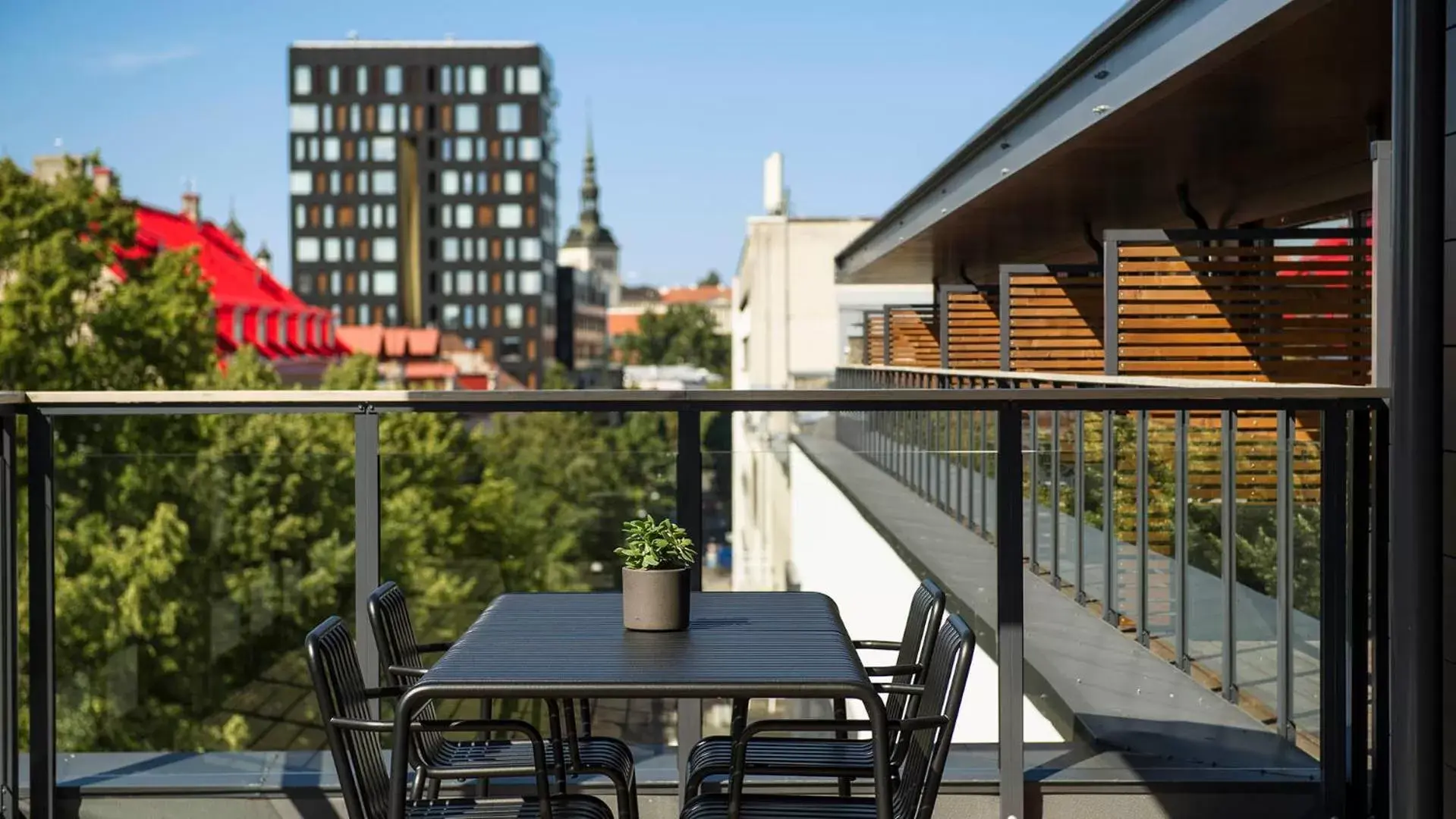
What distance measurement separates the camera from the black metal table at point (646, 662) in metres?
3.02

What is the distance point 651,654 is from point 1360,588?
2112 millimetres

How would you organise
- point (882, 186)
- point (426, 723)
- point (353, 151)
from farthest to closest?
point (882, 186) → point (353, 151) → point (426, 723)

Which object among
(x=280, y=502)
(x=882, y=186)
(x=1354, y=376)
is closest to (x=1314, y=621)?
(x=280, y=502)

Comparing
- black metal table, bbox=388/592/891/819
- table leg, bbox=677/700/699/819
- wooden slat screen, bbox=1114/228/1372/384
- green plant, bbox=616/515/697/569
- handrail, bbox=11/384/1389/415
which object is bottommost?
table leg, bbox=677/700/699/819

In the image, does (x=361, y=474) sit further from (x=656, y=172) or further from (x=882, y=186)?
(x=656, y=172)

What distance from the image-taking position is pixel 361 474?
4496 mm

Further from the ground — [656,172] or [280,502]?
[656,172]

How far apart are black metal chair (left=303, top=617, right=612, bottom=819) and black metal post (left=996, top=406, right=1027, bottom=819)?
1415 millimetres

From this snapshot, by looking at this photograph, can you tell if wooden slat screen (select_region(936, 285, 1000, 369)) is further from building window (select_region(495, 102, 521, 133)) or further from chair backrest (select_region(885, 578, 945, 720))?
building window (select_region(495, 102, 521, 133))

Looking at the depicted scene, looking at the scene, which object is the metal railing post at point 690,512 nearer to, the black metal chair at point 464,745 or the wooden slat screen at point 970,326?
the black metal chair at point 464,745

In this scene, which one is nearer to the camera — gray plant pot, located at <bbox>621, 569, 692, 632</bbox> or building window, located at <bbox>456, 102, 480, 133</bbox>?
gray plant pot, located at <bbox>621, 569, 692, 632</bbox>

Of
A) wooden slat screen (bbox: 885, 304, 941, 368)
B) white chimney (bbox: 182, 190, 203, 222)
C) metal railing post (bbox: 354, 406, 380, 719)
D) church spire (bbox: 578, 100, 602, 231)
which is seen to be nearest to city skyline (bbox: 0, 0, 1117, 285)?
white chimney (bbox: 182, 190, 203, 222)

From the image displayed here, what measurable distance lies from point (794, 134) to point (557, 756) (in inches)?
5041

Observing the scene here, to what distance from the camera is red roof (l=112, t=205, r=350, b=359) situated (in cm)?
5756
